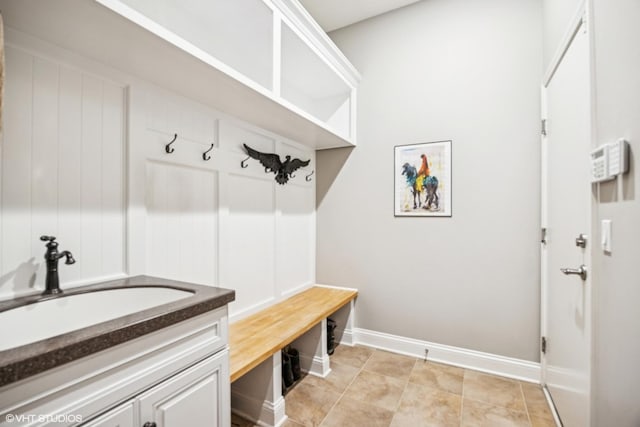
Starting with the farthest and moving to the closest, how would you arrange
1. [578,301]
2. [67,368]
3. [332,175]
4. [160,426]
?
1. [332,175]
2. [578,301]
3. [160,426]
4. [67,368]

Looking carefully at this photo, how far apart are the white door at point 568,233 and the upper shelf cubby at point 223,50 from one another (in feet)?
4.71

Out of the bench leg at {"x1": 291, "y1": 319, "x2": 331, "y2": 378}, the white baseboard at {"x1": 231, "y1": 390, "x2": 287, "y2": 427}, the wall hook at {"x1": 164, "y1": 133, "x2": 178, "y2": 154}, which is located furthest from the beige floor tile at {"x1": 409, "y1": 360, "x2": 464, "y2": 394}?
the wall hook at {"x1": 164, "y1": 133, "x2": 178, "y2": 154}

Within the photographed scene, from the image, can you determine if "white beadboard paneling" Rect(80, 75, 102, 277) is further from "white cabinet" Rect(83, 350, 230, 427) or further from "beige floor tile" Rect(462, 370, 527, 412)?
"beige floor tile" Rect(462, 370, 527, 412)

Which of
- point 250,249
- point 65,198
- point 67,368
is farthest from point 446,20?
point 67,368

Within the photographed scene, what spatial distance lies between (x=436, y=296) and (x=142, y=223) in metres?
2.18

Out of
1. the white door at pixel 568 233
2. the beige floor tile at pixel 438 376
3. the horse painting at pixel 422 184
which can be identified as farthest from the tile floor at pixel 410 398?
the horse painting at pixel 422 184

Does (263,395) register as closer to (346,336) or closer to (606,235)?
(346,336)

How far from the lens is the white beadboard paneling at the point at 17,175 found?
1.05 metres

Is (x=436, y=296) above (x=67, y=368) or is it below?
below

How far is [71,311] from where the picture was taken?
3.67 feet

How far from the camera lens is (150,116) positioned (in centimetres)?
149

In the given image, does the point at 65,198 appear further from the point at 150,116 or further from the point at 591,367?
the point at 591,367

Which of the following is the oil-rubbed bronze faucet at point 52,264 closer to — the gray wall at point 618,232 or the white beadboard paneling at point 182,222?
the white beadboard paneling at point 182,222

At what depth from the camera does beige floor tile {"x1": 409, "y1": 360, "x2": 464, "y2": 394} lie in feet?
6.79
